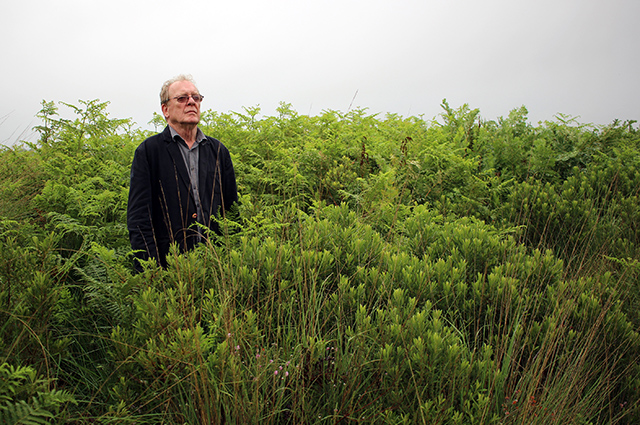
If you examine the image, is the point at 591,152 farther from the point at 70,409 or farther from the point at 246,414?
the point at 70,409

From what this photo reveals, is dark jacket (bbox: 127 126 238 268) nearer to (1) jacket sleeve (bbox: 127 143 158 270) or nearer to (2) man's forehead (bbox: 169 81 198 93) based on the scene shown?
(1) jacket sleeve (bbox: 127 143 158 270)

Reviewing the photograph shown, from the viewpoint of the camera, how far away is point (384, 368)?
2.52 m

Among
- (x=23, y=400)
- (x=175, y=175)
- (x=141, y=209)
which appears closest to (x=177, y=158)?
(x=175, y=175)

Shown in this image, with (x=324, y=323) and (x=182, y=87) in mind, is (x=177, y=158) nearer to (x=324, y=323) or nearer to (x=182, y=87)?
(x=182, y=87)

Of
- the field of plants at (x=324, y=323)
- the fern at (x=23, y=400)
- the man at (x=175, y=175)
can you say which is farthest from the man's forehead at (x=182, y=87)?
the fern at (x=23, y=400)

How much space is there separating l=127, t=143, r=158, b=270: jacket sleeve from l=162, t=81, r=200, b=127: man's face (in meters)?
0.45

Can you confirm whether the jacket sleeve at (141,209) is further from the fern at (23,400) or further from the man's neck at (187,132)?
the fern at (23,400)

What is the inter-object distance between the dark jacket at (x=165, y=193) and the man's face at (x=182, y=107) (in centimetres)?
17

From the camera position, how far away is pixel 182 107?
4125 millimetres

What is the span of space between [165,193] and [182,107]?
0.90 meters

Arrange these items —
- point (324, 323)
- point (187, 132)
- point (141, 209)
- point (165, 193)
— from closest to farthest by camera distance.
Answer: point (324, 323) < point (141, 209) < point (165, 193) < point (187, 132)

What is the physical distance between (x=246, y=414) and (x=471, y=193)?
5068 millimetres

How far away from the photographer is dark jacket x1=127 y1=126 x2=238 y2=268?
12.6 feet

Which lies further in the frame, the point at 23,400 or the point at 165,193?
the point at 165,193
